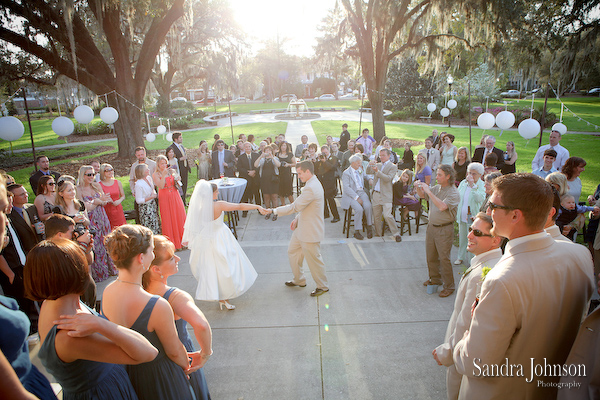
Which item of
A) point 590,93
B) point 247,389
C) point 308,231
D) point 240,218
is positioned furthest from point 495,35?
point 590,93

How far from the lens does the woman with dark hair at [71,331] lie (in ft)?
5.80

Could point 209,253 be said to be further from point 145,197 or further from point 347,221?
point 347,221

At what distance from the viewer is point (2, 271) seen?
4.43 metres

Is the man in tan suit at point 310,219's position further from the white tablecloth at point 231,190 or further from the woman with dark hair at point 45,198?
the woman with dark hair at point 45,198

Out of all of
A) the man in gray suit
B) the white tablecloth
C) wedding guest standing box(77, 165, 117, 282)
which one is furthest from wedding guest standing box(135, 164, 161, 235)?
the man in gray suit

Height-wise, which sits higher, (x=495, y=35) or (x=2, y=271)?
(x=495, y=35)

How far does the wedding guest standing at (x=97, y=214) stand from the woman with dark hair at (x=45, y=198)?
82cm

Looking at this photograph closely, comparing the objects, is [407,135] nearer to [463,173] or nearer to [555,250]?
[463,173]

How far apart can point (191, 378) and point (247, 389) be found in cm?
123

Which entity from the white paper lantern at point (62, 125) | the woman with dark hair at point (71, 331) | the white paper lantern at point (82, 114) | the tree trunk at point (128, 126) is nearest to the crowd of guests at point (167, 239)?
the woman with dark hair at point (71, 331)

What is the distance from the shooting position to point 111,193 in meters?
6.73

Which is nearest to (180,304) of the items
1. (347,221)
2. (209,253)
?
(209,253)

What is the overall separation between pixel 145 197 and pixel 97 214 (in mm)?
999

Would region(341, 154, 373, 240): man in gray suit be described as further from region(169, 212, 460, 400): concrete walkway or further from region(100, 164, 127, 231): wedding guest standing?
region(100, 164, 127, 231): wedding guest standing
